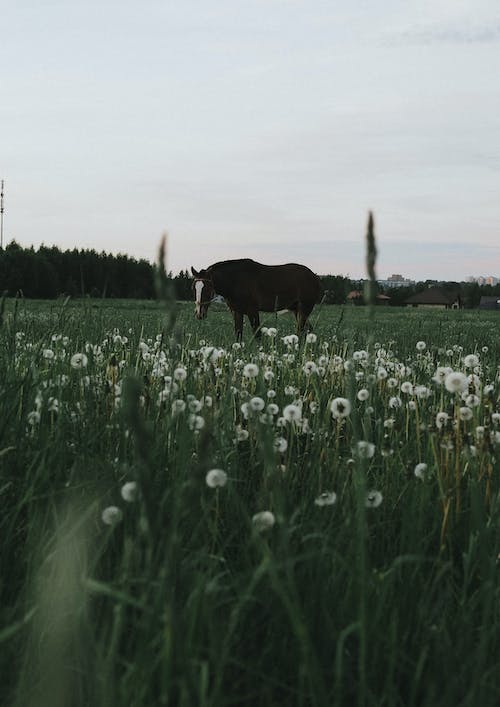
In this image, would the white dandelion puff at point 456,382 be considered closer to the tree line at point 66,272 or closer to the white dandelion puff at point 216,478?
the white dandelion puff at point 216,478

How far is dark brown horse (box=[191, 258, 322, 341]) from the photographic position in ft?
54.5

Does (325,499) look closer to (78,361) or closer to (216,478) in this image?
(216,478)

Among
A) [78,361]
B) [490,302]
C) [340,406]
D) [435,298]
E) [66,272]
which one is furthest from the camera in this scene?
[435,298]

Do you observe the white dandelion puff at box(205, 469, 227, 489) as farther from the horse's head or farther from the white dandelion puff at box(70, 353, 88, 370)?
the horse's head

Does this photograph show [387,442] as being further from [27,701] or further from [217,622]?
[27,701]

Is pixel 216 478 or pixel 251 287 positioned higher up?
pixel 251 287

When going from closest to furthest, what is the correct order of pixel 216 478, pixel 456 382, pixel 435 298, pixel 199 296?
pixel 216 478
pixel 456 382
pixel 199 296
pixel 435 298

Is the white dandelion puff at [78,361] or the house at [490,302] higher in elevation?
the house at [490,302]

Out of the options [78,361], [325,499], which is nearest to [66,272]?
[78,361]

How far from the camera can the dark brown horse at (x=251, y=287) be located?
54.5ft

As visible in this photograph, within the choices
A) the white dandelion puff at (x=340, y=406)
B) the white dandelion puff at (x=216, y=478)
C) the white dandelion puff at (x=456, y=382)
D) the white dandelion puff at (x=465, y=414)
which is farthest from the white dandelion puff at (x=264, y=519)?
the white dandelion puff at (x=465, y=414)

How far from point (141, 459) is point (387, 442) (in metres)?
3.84

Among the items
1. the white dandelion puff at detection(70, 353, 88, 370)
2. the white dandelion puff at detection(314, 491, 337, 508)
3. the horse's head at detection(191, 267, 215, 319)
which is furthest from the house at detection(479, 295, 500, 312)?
the white dandelion puff at detection(314, 491, 337, 508)

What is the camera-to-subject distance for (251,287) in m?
17.2
